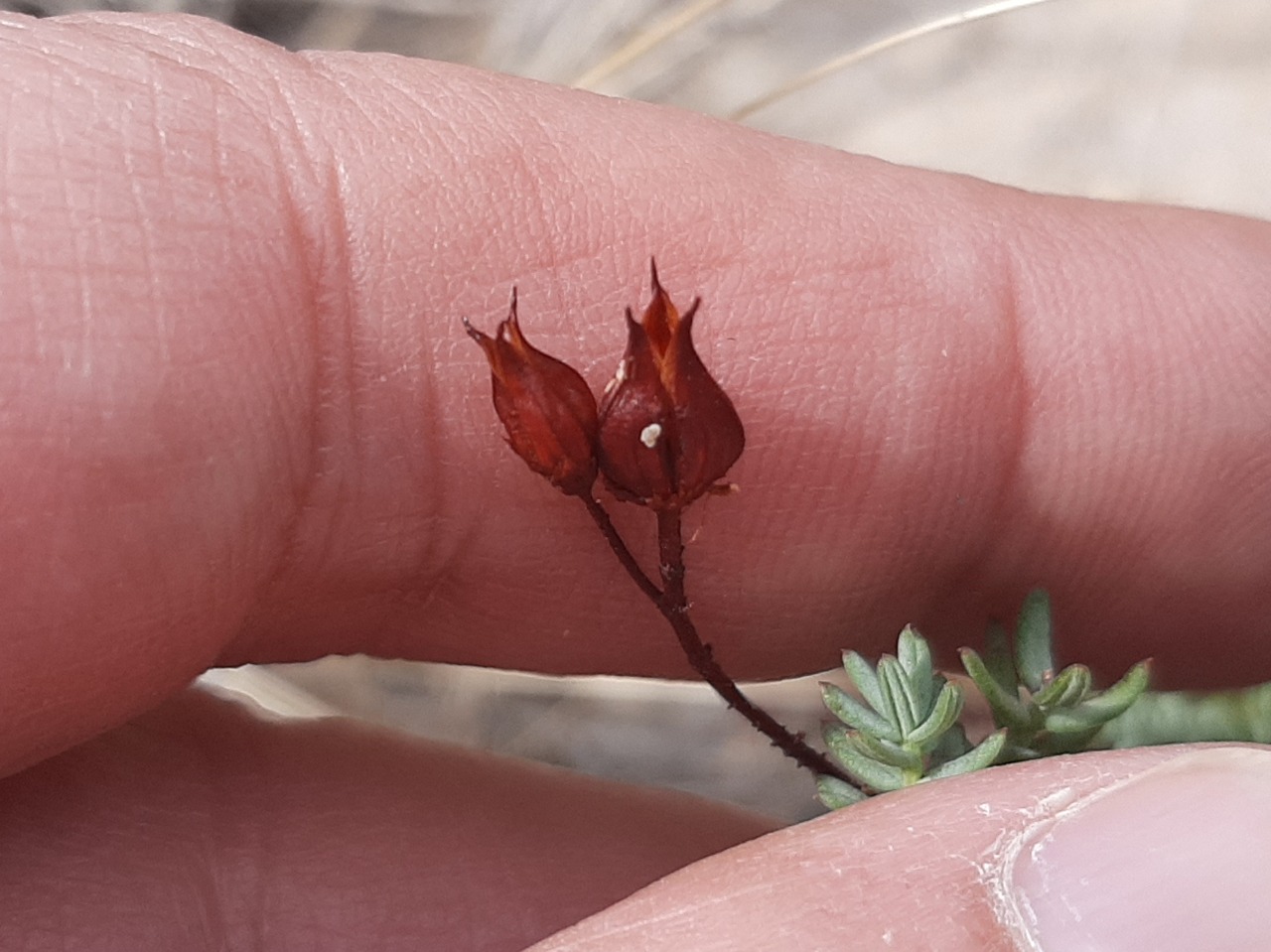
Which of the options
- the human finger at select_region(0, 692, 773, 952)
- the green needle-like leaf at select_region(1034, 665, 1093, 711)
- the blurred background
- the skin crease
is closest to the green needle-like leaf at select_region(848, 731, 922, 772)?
the green needle-like leaf at select_region(1034, 665, 1093, 711)

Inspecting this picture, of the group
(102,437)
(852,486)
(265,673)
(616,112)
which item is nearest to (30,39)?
(102,437)

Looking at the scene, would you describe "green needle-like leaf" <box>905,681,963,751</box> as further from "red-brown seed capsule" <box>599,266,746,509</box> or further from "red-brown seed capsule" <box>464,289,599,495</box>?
"red-brown seed capsule" <box>464,289,599,495</box>

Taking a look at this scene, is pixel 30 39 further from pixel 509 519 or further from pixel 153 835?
pixel 153 835

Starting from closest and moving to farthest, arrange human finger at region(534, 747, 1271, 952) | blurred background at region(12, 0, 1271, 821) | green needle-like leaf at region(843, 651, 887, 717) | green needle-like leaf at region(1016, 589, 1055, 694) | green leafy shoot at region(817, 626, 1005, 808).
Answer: human finger at region(534, 747, 1271, 952), green leafy shoot at region(817, 626, 1005, 808), green needle-like leaf at region(843, 651, 887, 717), green needle-like leaf at region(1016, 589, 1055, 694), blurred background at region(12, 0, 1271, 821)

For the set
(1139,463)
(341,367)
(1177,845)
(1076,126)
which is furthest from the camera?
(1076,126)

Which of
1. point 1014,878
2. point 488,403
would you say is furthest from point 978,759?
point 488,403

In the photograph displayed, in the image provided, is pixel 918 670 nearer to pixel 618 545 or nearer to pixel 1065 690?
pixel 1065 690

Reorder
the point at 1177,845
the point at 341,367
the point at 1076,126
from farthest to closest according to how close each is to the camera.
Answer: the point at 1076,126, the point at 341,367, the point at 1177,845

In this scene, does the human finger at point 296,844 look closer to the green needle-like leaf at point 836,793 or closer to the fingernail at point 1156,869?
the green needle-like leaf at point 836,793
